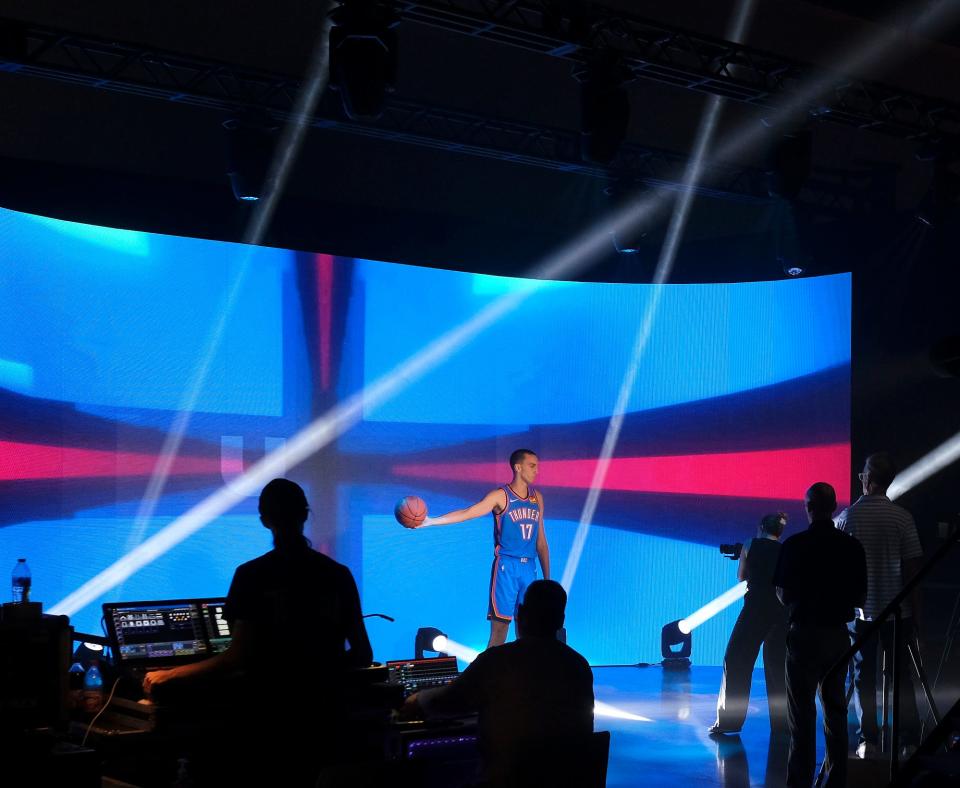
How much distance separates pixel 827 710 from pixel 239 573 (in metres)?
2.89

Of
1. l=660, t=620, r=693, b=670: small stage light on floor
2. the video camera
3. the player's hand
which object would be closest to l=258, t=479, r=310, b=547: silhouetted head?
the player's hand

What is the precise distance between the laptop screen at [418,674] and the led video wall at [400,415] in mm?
4217

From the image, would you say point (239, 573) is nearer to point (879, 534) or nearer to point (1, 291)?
point (879, 534)

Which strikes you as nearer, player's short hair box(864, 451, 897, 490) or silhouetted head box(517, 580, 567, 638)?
silhouetted head box(517, 580, 567, 638)

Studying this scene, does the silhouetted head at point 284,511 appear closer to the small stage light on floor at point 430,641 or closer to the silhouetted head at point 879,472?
the silhouetted head at point 879,472

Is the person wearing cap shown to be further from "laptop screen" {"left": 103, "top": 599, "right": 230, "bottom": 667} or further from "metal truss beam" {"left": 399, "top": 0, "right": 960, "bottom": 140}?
"laptop screen" {"left": 103, "top": 599, "right": 230, "bottom": 667}

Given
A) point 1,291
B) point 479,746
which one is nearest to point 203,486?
point 1,291

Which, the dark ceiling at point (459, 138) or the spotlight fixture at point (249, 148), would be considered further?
the dark ceiling at point (459, 138)

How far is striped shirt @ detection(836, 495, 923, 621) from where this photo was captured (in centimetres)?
572

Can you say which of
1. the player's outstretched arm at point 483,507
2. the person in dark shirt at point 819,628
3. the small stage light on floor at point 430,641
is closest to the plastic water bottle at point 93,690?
the person in dark shirt at point 819,628

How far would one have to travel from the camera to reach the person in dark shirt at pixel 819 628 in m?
5.00

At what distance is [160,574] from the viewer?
7898 millimetres

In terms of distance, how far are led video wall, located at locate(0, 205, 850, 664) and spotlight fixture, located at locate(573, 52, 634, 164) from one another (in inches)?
91.8

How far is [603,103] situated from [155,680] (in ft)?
16.0
